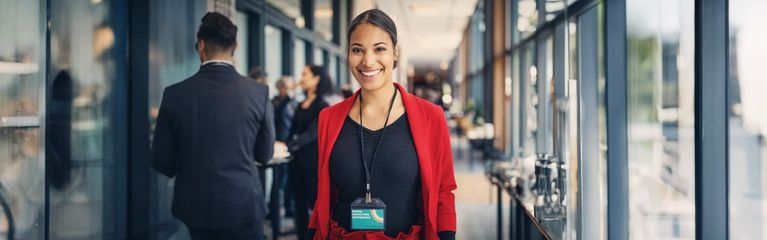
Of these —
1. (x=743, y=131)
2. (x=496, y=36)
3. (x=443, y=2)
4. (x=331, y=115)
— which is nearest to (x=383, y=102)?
(x=331, y=115)

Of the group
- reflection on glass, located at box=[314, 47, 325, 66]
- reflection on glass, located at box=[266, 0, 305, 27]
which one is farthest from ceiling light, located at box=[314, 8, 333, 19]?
reflection on glass, located at box=[266, 0, 305, 27]

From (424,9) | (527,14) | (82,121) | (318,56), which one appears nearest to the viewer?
(82,121)

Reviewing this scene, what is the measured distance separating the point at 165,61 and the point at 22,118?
1321mm

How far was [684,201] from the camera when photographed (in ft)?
9.24

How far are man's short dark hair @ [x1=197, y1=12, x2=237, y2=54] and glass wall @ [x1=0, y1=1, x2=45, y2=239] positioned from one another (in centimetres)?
86

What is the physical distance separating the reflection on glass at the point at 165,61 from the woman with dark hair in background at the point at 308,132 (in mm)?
779

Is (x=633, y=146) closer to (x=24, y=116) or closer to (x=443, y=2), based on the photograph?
(x=24, y=116)

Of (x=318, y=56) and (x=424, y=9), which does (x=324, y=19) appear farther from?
(x=424, y=9)

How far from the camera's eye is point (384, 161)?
1710mm

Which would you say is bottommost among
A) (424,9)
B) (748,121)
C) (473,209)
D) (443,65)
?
(473,209)

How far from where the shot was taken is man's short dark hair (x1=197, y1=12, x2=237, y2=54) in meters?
2.46

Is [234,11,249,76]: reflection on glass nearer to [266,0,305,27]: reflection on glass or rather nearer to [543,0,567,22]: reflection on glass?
[266,0,305,27]: reflection on glass

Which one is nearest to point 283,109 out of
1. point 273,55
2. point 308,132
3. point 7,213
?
point 308,132

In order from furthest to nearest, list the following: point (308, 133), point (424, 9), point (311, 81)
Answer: point (424, 9)
point (311, 81)
point (308, 133)
